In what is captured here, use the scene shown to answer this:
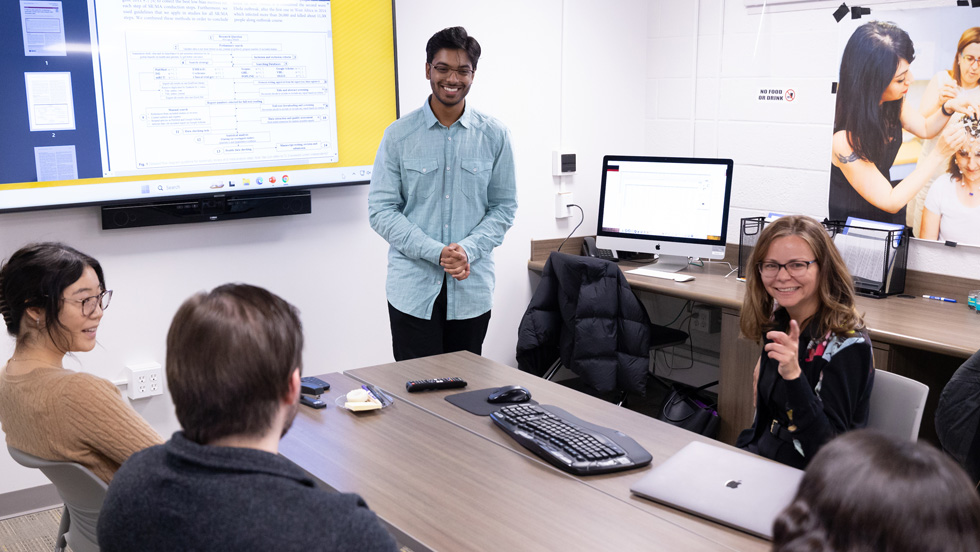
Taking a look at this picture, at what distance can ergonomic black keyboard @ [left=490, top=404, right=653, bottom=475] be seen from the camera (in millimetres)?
1845

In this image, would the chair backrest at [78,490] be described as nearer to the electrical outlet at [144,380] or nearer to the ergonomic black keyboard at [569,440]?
the ergonomic black keyboard at [569,440]

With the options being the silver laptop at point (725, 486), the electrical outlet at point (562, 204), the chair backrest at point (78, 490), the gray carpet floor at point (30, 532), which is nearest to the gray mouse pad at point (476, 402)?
the silver laptop at point (725, 486)

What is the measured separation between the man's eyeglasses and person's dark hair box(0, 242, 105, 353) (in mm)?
1425

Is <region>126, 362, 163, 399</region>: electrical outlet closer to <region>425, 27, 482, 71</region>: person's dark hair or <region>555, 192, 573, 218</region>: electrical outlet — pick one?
<region>425, 27, 482, 71</region>: person's dark hair

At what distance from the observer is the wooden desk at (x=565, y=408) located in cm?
162

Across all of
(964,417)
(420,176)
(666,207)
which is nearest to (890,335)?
(964,417)

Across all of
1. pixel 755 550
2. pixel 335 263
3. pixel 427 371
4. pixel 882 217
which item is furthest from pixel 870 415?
pixel 335 263

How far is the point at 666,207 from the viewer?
3.96 metres

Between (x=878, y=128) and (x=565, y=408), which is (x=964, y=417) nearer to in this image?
(x=565, y=408)

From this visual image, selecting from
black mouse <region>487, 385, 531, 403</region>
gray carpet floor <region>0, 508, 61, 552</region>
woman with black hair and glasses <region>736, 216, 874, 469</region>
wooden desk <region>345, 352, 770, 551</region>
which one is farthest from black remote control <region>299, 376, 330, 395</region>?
gray carpet floor <region>0, 508, 61, 552</region>

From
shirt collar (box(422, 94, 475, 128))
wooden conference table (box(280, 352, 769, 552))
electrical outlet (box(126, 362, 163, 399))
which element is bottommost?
electrical outlet (box(126, 362, 163, 399))

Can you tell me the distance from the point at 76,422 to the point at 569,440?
1009mm

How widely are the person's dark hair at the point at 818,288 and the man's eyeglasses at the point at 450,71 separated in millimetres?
1175

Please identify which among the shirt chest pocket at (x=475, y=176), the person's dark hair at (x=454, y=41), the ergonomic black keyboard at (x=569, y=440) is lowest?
the ergonomic black keyboard at (x=569, y=440)
